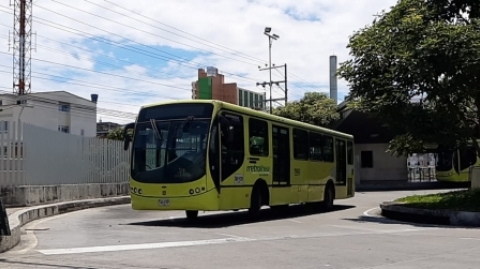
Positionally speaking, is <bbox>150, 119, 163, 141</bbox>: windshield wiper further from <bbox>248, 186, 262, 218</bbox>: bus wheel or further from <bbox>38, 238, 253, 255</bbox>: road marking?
<bbox>38, 238, 253, 255</bbox>: road marking

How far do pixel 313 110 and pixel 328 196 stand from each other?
2566 cm

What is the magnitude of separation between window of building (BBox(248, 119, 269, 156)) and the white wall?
99.2 ft

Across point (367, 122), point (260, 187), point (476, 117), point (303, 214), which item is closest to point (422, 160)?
point (367, 122)

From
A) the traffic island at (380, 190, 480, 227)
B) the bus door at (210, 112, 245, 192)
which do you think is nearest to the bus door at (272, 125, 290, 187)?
the bus door at (210, 112, 245, 192)

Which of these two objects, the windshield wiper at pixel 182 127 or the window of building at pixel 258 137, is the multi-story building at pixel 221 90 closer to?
Answer: the window of building at pixel 258 137

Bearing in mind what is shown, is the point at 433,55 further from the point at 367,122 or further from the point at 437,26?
the point at 367,122

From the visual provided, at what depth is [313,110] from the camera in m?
48.2

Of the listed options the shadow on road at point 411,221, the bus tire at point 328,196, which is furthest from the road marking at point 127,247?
the bus tire at point 328,196

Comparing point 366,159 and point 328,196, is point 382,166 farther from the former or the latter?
point 328,196

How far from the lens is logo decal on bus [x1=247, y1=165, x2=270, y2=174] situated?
53.2ft

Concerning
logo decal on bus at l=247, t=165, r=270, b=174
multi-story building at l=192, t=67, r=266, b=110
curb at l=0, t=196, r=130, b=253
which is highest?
multi-story building at l=192, t=67, r=266, b=110

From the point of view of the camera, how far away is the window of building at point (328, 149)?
22.2 metres

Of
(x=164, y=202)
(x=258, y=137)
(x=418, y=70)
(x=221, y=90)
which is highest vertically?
(x=221, y=90)

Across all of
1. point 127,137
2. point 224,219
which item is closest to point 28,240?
point 127,137
